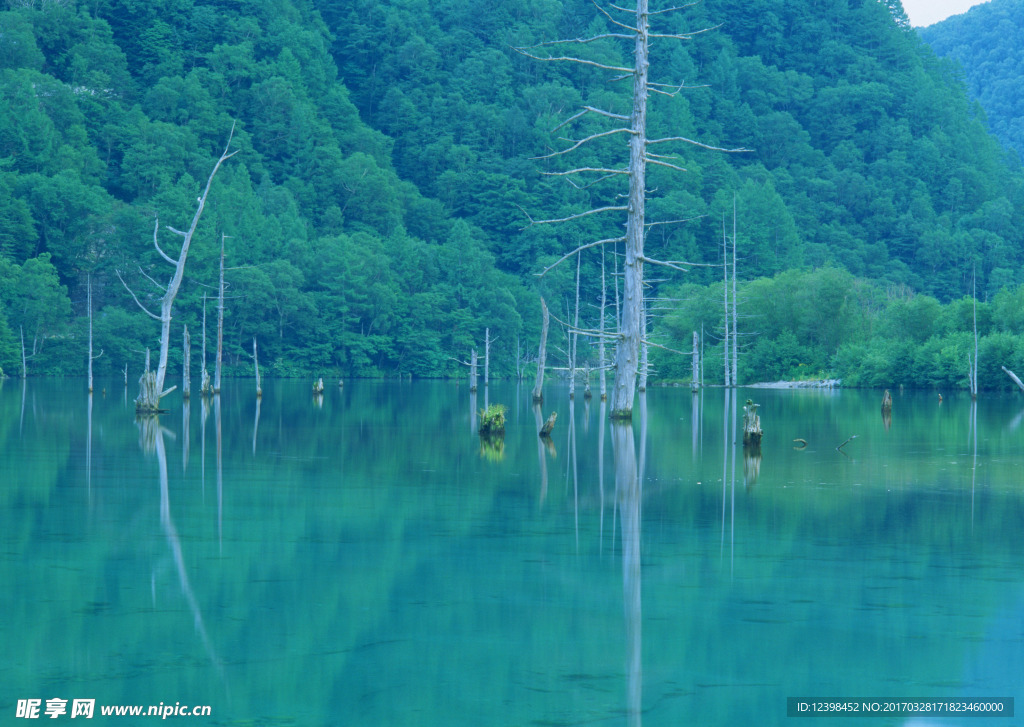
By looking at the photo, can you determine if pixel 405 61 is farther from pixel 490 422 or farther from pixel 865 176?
pixel 490 422

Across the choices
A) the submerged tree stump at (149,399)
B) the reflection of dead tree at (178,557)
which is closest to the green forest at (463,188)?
the submerged tree stump at (149,399)

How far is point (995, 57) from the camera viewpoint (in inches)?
6230

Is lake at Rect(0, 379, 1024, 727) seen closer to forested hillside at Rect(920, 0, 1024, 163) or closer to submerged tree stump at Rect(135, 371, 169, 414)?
submerged tree stump at Rect(135, 371, 169, 414)

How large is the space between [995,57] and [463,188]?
8564 centimetres

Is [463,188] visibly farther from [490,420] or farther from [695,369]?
[490,420]

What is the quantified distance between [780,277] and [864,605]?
71258mm

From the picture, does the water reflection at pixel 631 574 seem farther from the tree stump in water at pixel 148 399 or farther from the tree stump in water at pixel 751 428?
the tree stump in water at pixel 148 399

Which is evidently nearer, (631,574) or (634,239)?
(631,574)

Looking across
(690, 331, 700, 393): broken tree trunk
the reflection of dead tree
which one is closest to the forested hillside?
(690, 331, 700, 393): broken tree trunk

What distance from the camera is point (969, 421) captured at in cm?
3075

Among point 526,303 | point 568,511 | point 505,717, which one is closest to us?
point 505,717

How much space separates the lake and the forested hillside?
15363 centimetres

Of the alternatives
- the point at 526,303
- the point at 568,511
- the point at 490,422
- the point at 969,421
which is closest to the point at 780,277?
the point at 526,303

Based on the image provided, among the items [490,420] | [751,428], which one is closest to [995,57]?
[490,420]
